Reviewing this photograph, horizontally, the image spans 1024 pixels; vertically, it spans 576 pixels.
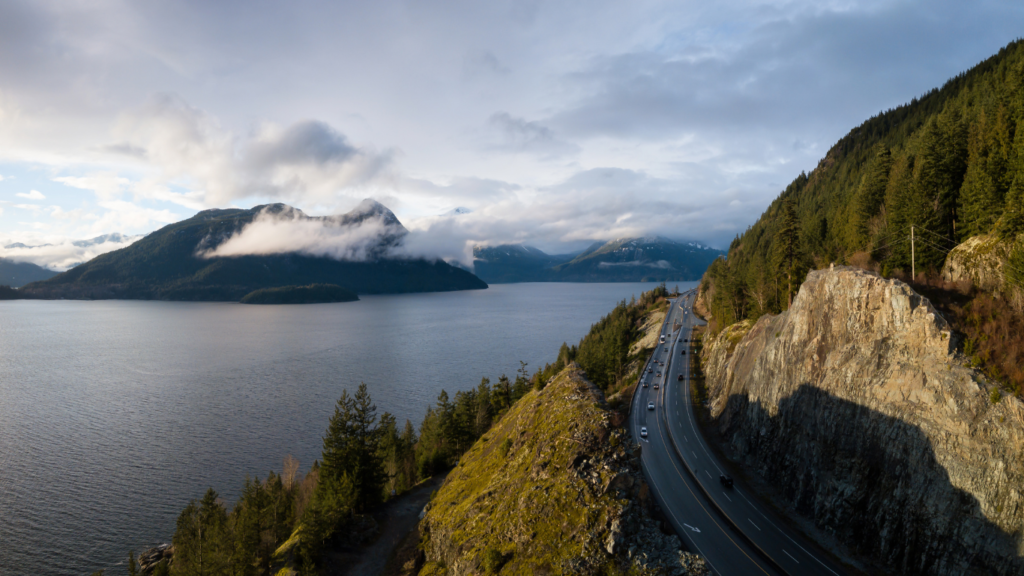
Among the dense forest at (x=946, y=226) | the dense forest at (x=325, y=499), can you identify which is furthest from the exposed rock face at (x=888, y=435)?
the dense forest at (x=325, y=499)

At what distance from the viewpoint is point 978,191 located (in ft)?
122

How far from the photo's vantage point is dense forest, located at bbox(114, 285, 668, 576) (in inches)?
1220

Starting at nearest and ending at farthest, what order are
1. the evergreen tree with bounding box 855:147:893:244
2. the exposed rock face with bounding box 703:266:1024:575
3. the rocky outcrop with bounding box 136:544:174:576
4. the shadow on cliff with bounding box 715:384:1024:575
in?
1. the exposed rock face with bounding box 703:266:1024:575
2. the shadow on cliff with bounding box 715:384:1024:575
3. the rocky outcrop with bounding box 136:544:174:576
4. the evergreen tree with bounding box 855:147:893:244

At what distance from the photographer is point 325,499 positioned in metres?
34.3

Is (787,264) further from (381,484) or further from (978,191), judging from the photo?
(381,484)

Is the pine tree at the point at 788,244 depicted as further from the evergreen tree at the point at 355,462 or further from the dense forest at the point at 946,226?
the evergreen tree at the point at 355,462

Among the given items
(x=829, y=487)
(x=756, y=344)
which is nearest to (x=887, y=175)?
(x=756, y=344)

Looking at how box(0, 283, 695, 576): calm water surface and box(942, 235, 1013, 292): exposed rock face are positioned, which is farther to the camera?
box(0, 283, 695, 576): calm water surface

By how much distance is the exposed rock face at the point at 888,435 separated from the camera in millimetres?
23406

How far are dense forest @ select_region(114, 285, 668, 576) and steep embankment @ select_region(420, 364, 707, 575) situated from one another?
972 centimetres

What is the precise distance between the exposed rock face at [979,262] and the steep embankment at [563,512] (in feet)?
94.2

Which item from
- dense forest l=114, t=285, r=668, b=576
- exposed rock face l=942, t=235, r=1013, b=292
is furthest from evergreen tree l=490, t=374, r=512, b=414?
exposed rock face l=942, t=235, r=1013, b=292

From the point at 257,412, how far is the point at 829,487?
83.0 m

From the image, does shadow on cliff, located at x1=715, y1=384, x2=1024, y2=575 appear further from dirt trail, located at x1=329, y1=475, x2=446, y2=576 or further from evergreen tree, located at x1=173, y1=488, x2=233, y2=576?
evergreen tree, located at x1=173, y1=488, x2=233, y2=576
